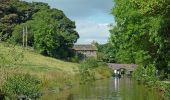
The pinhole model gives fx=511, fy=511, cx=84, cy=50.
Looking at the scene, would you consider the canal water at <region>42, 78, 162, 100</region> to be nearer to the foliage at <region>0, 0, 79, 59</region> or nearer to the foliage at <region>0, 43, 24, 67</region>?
the foliage at <region>0, 43, 24, 67</region>

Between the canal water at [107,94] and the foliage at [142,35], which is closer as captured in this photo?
the foliage at [142,35]

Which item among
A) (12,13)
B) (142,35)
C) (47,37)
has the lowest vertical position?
(142,35)

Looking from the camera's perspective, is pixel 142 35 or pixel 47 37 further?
pixel 47 37

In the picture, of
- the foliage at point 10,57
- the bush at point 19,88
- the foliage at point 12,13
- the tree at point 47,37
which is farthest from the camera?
the foliage at point 12,13

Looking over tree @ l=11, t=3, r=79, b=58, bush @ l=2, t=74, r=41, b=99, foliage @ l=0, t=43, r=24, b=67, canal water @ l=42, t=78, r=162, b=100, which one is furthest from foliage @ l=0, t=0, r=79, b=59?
bush @ l=2, t=74, r=41, b=99

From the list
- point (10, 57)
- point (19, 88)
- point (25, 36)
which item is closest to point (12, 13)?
point (25, 36)

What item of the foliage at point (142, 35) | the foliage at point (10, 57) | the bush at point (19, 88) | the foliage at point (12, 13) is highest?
the foliage at point (12, 13)

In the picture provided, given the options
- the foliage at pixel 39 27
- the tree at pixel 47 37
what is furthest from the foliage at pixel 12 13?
Answer: the tree at pixel 47 37

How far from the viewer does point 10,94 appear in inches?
1273

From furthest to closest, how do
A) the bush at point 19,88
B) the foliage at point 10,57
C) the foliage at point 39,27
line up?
1. the foliage at point 39,27
2. the foliage at point 10,57
3. the bush at point 19,88

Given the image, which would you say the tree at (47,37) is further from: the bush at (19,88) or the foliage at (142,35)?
the bush at (19,88)

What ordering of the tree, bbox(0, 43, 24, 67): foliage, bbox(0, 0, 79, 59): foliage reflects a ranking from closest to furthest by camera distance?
bbox(0, 43, 24, 67): foliage < the tree < bbox(0, 0, 79, 59): foliage

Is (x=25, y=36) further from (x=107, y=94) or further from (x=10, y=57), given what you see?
(x=10, y=57)

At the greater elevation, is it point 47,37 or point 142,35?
point 47,37
